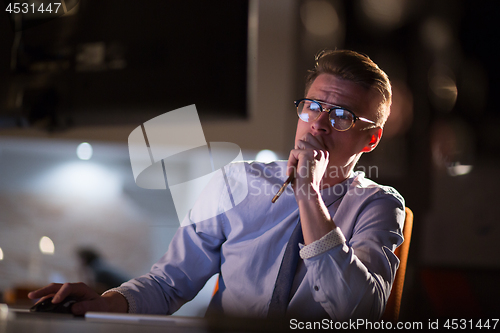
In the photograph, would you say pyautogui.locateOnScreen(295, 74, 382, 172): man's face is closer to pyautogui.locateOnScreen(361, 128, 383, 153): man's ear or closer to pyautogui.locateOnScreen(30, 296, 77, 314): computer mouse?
pyautogui.locateOnScreen(361, 128, 383, 153): man's ear

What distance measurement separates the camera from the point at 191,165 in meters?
1.08

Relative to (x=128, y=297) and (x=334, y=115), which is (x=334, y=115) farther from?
(x=128, y=297)

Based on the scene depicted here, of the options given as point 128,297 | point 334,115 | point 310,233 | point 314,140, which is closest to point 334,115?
point 334,115

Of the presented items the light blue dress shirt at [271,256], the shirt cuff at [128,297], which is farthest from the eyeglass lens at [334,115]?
the shirt cuff at [128,297]

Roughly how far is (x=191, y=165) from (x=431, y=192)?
68 cm

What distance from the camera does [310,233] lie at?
2.65 ft

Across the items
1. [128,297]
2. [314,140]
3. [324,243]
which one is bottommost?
[128,297]

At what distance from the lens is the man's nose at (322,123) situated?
95 cm

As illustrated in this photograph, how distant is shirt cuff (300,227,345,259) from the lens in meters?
0.79

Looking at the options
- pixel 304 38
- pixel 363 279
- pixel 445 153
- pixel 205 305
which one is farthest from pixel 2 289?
pixel 445 153

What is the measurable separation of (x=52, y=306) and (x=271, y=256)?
1.81 ft

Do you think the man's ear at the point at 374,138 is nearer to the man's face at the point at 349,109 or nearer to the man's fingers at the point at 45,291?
the man's face at the point at 349,109

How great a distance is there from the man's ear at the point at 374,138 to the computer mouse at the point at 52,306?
82 centimetres

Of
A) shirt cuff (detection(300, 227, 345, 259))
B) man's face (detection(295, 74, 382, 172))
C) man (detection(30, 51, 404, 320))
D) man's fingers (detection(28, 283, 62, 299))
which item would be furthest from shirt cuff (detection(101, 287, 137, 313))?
man's face (detection(295, 74, 382, 172))
